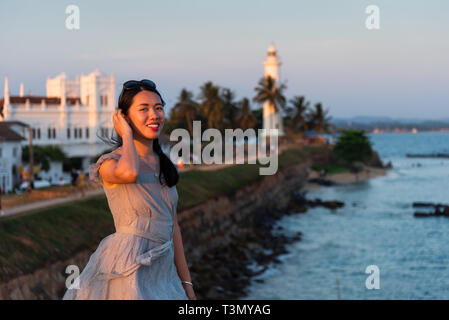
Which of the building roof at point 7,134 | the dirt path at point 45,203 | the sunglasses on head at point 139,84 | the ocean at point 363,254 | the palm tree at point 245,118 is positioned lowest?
the ocean at point 363,254

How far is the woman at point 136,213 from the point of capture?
339cm

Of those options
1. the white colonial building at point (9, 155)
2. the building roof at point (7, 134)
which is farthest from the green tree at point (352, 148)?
the building roof at point (7, 134)

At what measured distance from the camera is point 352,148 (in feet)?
282

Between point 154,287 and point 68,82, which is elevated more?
point 68,82

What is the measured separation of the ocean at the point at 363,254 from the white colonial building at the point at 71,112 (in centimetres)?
1634

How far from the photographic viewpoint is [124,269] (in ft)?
11.1

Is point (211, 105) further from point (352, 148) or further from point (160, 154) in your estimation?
point (160, 154)

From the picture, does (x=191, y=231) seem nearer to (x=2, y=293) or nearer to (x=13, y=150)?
(x=13, y=150)

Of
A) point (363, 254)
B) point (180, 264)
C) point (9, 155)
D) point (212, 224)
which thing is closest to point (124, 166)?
point (180, 264)

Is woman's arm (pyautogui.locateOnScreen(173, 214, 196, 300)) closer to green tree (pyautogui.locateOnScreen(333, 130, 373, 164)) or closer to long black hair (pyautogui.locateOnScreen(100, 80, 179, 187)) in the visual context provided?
long black hair (pyautogui.locateOnScreen(100, 80, 179, 187))

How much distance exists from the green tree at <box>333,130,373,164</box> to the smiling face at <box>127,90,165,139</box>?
84001 millimetres

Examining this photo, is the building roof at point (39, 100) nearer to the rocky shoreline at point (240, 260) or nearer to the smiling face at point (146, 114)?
the rocky shoreline at point (240, 260)
